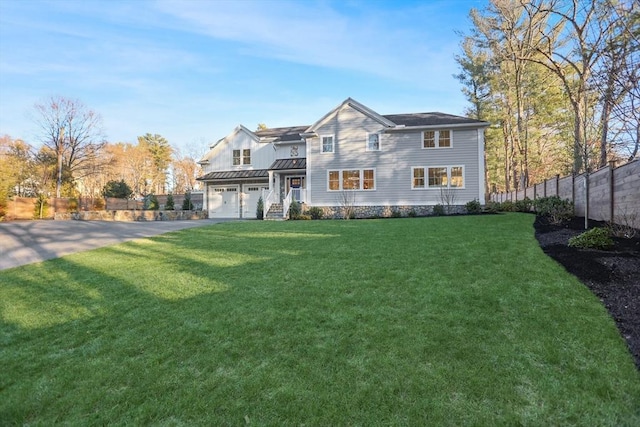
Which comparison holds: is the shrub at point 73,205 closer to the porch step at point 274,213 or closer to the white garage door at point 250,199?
the white garage door at point 250,199

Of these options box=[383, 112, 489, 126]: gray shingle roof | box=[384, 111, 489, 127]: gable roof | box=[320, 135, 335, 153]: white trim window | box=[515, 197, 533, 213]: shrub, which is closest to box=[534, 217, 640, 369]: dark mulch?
box=[515, 197, 533, 213]: shrub

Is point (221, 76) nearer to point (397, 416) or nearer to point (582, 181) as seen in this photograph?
point (582, 181)

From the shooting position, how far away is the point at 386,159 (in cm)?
1802

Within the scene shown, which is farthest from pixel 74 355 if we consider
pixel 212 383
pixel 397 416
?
pixel 397 416

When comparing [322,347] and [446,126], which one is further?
[446,126]

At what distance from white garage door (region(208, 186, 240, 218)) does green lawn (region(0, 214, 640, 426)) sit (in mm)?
16299

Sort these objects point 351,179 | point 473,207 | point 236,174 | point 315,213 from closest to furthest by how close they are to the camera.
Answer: point 473,207, point 315,213, point 351,179, point 236,174

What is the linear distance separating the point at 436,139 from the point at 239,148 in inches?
489

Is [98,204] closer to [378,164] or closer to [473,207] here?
[378,164]

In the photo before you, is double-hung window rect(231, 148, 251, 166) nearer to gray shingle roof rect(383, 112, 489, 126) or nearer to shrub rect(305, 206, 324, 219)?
shrub rect(305, 206, 324, 219)

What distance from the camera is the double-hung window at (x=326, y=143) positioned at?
734 inches

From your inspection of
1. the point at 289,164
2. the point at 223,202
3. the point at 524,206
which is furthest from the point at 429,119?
the point at 223,202

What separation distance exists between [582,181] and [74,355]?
11946 mm

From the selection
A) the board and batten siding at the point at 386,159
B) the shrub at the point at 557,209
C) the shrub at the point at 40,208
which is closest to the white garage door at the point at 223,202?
the board and batten siding at the point at 386,159
